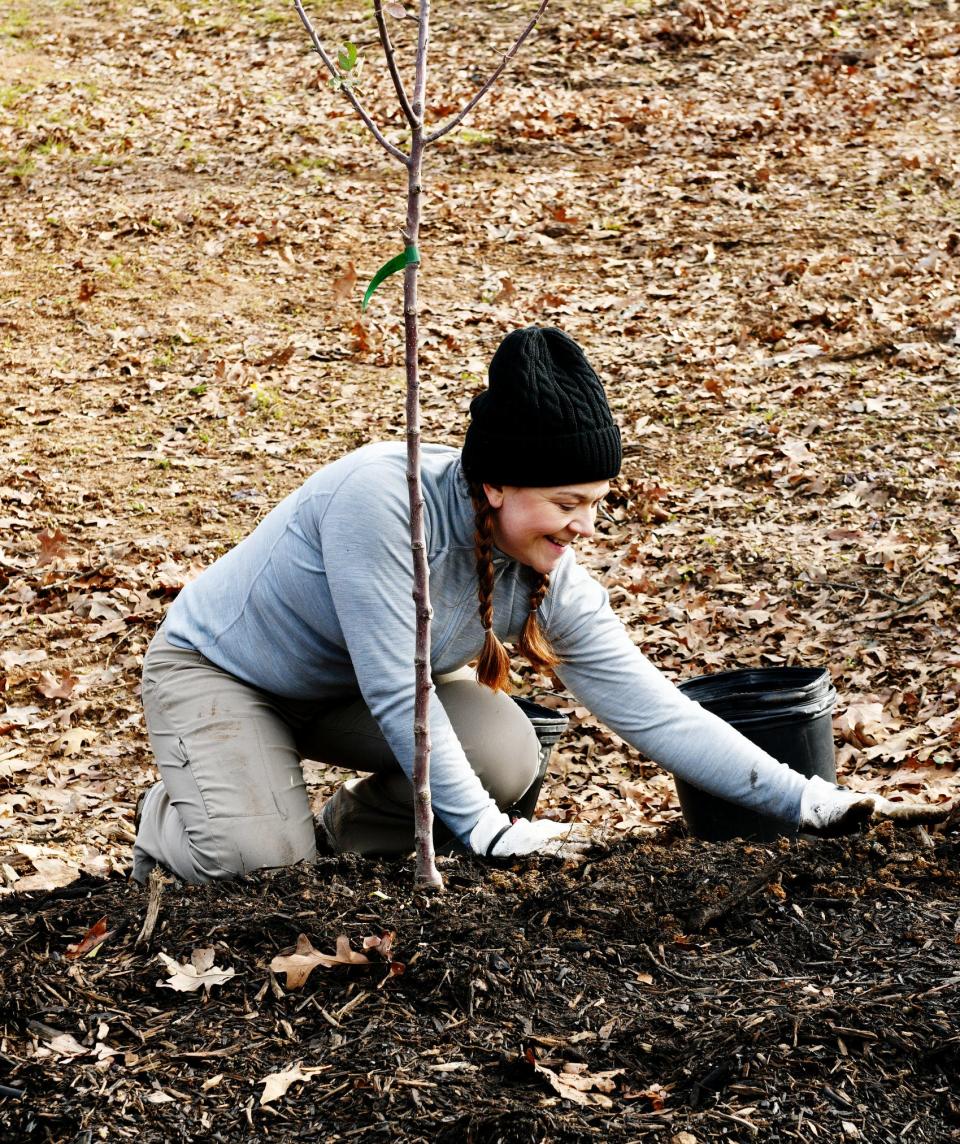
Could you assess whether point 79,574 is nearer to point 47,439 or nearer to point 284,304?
point 47,439

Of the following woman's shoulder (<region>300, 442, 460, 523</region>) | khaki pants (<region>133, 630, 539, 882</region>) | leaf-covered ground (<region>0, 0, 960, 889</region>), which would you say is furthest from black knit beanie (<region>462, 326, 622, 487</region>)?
leaf-covered ground (<region>0, 0, 960, 889</region>)

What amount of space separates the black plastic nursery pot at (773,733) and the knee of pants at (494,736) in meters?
0.48

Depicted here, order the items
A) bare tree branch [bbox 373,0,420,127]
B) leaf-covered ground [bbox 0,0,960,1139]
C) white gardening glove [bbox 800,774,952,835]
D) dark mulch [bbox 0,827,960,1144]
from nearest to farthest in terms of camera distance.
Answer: dark mulch [bbox 0,827,960,1144] → bare tree branch [bbox 373,0,420,127] → white gardening glove [bbox 800,774,952,835] → leaf-covered ground [bbox 0,0,960,1139]

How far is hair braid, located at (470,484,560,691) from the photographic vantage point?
315cm

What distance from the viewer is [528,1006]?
248cm

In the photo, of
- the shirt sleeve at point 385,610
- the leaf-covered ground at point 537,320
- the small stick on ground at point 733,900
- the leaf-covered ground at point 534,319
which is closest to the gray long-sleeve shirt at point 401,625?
the shirt sleeve at point 385,610

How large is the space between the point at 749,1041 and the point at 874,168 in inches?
365

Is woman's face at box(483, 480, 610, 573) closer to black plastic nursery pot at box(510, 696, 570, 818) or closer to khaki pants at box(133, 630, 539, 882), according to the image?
khaki pants at box(133, 630, 539, 882)

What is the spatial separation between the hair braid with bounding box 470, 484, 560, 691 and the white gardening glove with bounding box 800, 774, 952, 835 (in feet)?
2.57

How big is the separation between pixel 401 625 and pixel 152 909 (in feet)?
2.91

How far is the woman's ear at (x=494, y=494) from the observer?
307cm

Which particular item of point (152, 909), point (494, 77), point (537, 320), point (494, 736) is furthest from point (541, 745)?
point (537, 320)

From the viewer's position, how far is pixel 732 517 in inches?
254

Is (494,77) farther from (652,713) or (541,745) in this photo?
(541,745)
